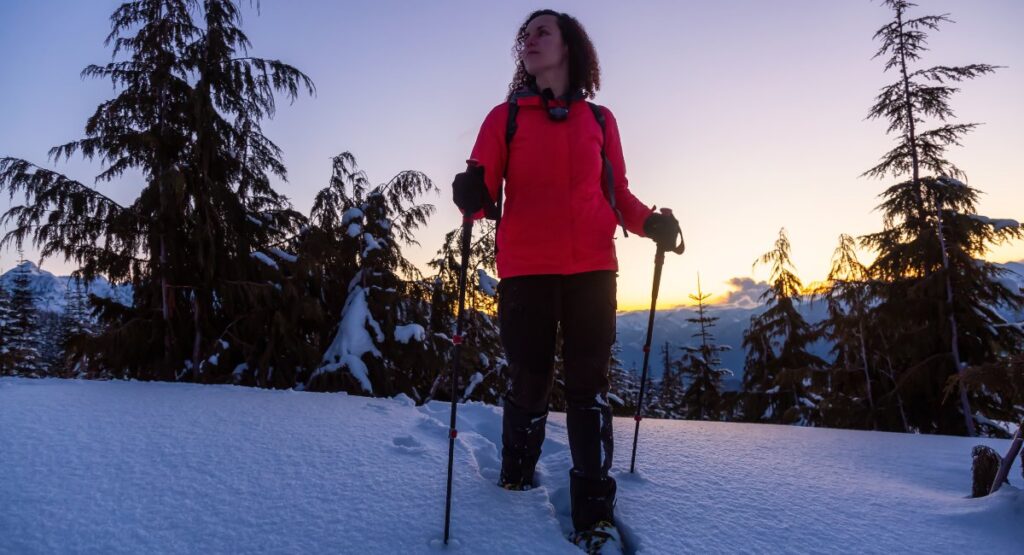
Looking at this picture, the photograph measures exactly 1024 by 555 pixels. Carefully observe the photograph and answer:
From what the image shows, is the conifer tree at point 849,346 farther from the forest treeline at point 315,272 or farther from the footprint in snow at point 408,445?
→ the footprint in snow at point 408,445

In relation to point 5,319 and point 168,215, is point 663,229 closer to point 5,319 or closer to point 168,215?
point 168,215

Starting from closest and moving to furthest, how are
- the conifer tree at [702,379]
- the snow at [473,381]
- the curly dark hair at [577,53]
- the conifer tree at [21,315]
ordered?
the curly dark hair at [577,53] < the snow at [473,381] < the conifer tree at [702,379] < the conifer tree at [21,315]

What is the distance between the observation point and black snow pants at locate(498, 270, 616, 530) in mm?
2018

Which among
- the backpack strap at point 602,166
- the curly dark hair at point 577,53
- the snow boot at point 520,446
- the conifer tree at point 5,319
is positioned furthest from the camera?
the conifer tree at point 5,319

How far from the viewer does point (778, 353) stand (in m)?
15.4

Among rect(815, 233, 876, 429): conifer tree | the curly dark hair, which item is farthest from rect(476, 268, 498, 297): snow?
rect(815, 233, 876, 429): conifer tree

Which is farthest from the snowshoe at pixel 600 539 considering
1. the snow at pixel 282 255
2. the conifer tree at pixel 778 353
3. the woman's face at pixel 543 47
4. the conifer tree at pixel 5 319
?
the conifer tree at pixel 5 319

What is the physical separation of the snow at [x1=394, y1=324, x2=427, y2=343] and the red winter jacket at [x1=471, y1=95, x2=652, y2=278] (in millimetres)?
5451

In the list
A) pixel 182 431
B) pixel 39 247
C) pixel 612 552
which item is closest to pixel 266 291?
pixel 39 247

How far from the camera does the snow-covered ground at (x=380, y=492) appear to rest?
150 cm

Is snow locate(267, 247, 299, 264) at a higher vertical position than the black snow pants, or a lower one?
higher

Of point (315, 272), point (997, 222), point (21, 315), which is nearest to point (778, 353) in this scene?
point (997, 222)

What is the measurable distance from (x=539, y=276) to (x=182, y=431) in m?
2.00

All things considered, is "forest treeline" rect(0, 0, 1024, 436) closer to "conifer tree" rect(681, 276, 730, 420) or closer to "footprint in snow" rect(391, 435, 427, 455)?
"footprint in snow" rect(391, 435, 427, 455)
